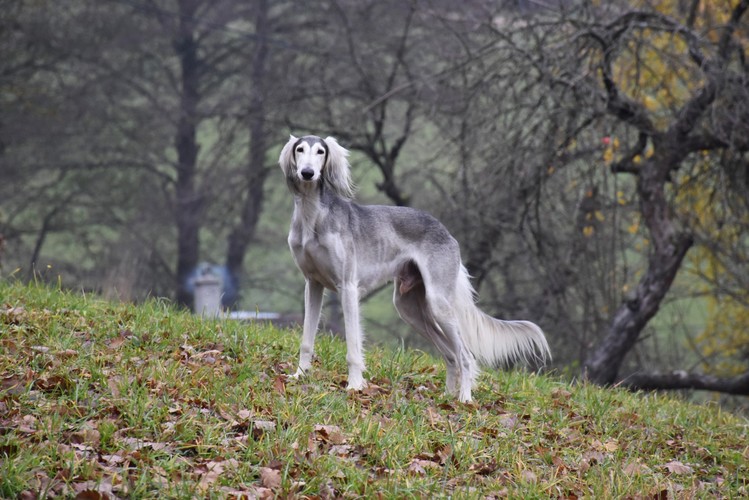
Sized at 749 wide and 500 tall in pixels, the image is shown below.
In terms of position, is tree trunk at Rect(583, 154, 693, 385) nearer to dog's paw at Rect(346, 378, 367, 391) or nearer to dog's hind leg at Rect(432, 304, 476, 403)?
dog's hind leg at Rect(432, 304, 476, 403)

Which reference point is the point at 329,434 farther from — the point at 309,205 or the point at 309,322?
the point at 309,205

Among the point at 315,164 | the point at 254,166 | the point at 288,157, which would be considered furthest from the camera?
the point at 254,166

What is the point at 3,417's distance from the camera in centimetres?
473

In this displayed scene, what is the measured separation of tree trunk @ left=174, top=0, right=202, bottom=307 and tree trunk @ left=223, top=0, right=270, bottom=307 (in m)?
0.92

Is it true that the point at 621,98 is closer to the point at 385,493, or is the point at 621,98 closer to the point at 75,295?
the point at 75,295

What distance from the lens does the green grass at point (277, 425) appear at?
4492 mm

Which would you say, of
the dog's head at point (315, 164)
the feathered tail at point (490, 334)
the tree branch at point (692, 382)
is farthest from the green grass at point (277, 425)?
the tree branch at point (692, 382)

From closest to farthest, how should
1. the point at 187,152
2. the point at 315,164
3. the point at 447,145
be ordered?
the point at 315,164
the point at 447,145
the point at 187,152

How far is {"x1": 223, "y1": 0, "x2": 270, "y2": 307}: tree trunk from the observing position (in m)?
16.4

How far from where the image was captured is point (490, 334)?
23.2 ft

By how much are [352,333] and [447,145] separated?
5773 millimetres

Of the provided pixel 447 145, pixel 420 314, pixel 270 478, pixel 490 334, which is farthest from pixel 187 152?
pixel 270 478

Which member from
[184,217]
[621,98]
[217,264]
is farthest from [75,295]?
[217,264]

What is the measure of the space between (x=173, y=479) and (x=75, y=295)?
11.9ft
